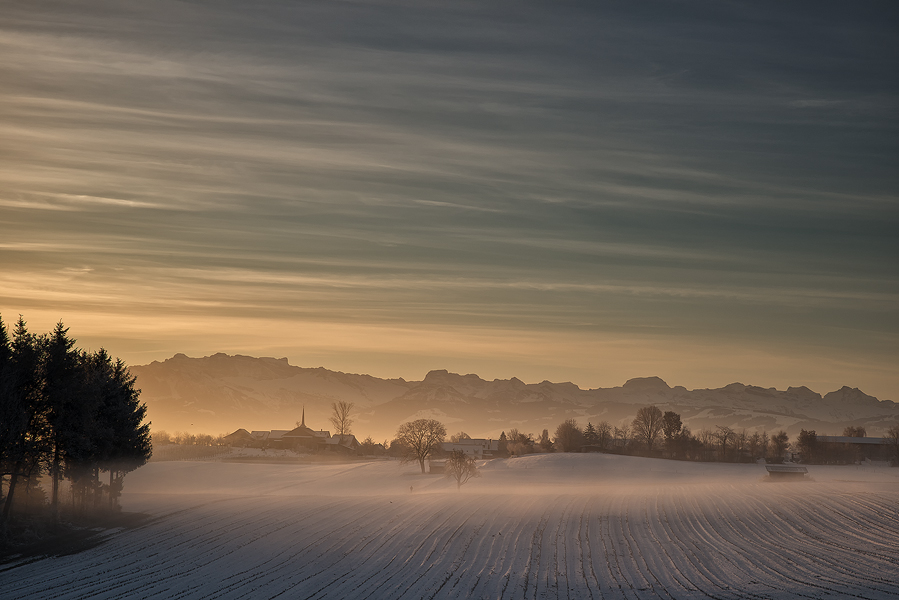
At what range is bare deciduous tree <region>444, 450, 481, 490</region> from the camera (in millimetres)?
98537

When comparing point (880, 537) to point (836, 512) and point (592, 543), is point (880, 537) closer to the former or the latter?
point (836, 512)

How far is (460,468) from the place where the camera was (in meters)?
98.1

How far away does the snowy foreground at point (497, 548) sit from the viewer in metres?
35.0

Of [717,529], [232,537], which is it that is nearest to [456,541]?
[232,537]

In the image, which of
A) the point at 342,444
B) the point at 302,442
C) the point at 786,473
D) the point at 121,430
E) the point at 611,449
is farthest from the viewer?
the point at 302,442

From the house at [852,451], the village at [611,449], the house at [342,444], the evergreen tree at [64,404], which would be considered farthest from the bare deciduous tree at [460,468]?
the house at [852,451]

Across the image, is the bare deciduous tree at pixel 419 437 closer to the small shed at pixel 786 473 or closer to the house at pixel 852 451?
the small shed at pixel 786 473

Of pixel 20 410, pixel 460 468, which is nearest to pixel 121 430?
pixel 20 410

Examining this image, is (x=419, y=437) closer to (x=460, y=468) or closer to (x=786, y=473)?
(x=460, y=468)

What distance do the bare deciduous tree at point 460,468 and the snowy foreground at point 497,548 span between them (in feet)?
63.8

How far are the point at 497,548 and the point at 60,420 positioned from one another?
3252 centimetres

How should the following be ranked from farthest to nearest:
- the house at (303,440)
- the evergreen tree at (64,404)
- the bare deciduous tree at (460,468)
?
the house at (303,440), the bare deciduous tree at (460,468), the evergreen tree at (64,404)

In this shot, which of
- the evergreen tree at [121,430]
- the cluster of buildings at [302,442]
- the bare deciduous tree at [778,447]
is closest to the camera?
the evergreen tree at [121,430]

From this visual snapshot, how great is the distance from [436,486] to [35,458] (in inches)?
2220
